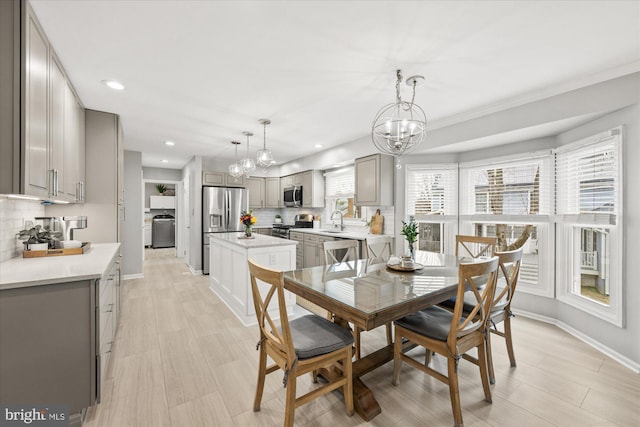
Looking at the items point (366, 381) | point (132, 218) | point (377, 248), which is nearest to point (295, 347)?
point (366, 381)

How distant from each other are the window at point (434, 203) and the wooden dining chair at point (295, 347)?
9.50ft

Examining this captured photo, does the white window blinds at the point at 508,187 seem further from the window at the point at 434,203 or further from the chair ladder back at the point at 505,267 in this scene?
the chair ladder back at the point at 505,267

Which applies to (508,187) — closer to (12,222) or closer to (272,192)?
(272,192)

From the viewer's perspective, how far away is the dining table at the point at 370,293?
1.54 metres

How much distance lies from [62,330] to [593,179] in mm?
4559

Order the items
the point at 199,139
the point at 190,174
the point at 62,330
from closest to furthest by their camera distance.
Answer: the point at 62,330 → the point at 199,139 → the point at 190,174

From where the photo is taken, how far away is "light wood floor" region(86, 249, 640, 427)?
175cm

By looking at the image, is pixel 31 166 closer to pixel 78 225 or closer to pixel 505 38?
pixel 78 225

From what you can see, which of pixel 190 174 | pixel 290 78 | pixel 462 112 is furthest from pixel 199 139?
pixel 462 112

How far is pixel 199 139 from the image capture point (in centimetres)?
461

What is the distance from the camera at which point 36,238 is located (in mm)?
2414

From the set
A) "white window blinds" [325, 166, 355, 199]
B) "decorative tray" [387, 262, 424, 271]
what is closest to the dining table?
"decorative tray" [387, 262, 424, 271]

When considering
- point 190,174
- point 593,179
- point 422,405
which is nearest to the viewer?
point 422,405

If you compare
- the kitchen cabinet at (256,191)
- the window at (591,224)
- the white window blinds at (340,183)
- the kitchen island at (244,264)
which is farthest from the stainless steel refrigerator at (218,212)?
the window at (591,224)
